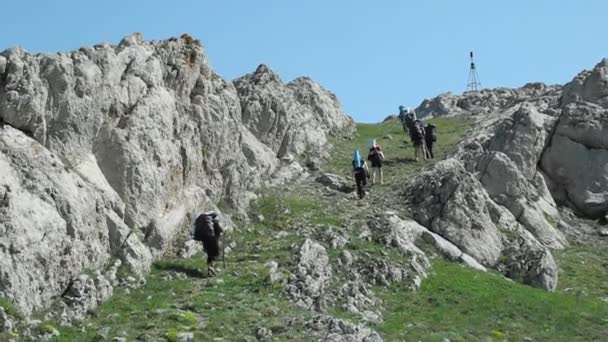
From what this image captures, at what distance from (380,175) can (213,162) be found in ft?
40.5

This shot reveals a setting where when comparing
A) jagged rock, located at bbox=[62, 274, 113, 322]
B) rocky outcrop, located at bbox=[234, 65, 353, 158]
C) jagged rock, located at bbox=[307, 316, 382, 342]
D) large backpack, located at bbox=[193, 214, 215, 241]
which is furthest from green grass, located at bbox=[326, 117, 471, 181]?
jagged rock, located at bbox=[62, 274, 113, 322]

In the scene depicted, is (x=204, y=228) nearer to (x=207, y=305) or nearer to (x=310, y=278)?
(x=310, y=278)

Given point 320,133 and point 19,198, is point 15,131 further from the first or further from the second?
point 320,133

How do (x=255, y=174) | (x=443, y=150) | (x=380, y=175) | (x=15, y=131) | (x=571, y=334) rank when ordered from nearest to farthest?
(x=15, y=131), (x=571, y=334), (x=255, y=174), (x=380, y=175), (x=443, y=150)

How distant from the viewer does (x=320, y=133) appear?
56781 mm

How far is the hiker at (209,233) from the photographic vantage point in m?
30.3

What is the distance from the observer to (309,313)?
26.8 m

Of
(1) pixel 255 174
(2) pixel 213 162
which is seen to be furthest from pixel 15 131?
(1) pixel 255 174

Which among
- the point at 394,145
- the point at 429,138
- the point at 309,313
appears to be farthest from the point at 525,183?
the point at 309,313

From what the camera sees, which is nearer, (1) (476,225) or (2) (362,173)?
(1) (476,225)

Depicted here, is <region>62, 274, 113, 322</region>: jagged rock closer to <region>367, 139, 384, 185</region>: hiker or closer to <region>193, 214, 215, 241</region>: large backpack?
<region>193, 214, 215, 241</region>: large backpack

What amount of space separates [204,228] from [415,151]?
24322mm

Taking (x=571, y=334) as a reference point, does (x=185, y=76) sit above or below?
above

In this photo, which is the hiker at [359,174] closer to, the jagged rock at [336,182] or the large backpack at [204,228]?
the jagged rock at [336,182]
